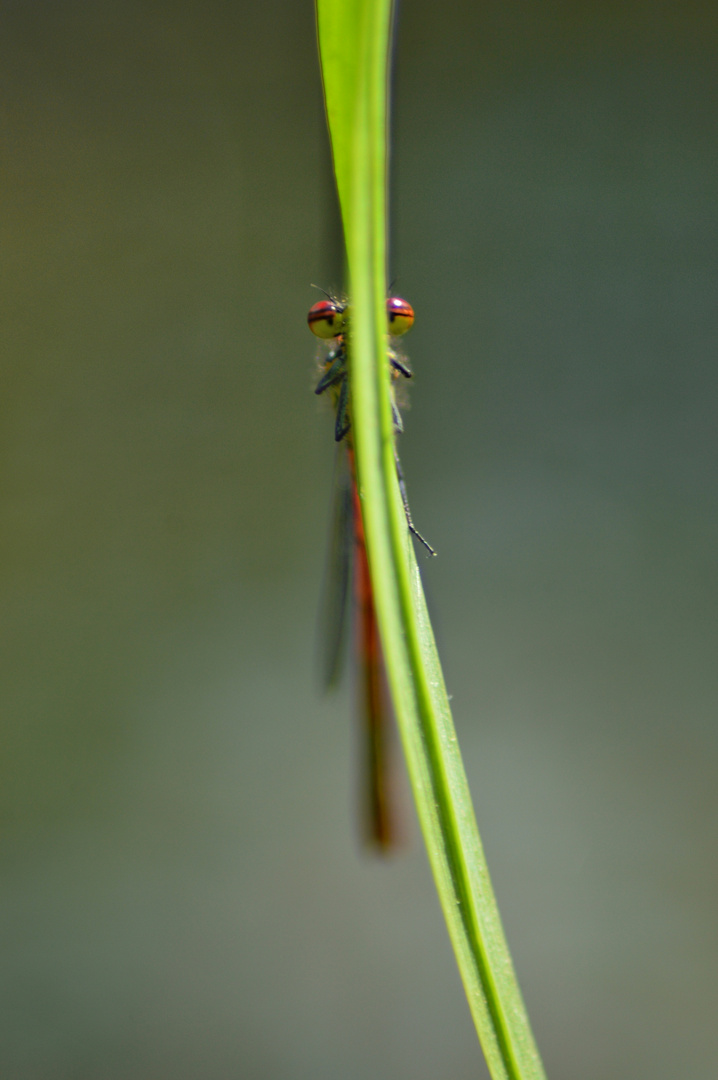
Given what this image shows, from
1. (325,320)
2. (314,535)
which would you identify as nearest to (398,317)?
(325,320)

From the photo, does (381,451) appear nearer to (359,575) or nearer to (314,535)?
(359,575)

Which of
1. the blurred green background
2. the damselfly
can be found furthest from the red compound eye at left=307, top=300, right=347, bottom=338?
the blurred green background

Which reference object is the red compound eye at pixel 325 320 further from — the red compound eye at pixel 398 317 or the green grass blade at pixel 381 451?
the green grass blade at pixel 381 451

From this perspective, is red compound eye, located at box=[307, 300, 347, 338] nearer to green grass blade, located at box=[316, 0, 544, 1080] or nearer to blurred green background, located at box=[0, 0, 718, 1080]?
green grass blade, located at box=[316, 0, 544, 1080]

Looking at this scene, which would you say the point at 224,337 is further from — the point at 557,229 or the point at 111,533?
the point at 557,229

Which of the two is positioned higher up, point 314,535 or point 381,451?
point 314,535

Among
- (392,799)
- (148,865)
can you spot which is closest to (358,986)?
(148,865)
